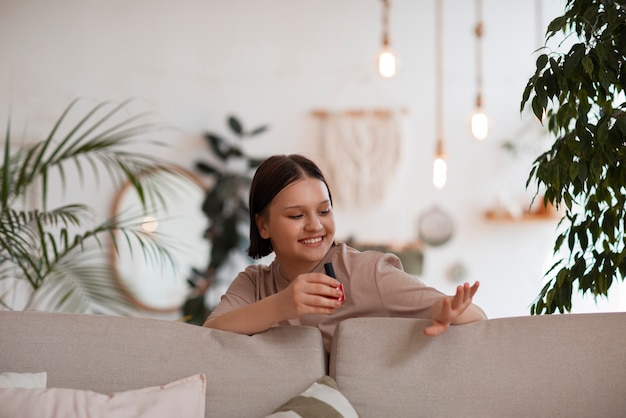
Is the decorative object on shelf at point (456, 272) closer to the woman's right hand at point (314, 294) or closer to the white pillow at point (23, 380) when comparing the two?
the woman's right hand at point (314, 294)

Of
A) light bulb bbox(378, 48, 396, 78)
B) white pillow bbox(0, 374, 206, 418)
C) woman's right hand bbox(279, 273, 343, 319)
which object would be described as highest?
light bulb bbox(378, 48, 396, 78)

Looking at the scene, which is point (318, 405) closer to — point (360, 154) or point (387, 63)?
point (387, 63)

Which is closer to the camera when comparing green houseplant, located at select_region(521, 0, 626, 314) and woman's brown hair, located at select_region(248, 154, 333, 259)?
green houseplant, located at select_region(521, 0, 626, 314)

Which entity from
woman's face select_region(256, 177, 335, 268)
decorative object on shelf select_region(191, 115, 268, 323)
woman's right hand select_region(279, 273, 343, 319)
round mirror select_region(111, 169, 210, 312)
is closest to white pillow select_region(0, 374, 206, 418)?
woman's right hand select_region(279, 273, 343, 319)

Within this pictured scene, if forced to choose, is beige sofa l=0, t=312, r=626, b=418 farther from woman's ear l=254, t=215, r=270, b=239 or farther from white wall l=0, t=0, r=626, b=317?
white wall l=0, t=0, r=626, b=317

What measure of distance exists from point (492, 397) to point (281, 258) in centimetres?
68

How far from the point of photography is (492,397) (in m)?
1.61

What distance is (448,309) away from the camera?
1.56 metres

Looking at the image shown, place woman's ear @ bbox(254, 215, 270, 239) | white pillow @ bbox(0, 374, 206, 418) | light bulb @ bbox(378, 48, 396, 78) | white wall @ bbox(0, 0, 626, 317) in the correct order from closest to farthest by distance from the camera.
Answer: white pillow @ bbox(0, 374, 206, 418), woman's ear @ bbox(254, 215, 270, 239), light bulb @ bbox(378, 48, 396, 78), white wall @ bbox(0, 0, 626, 317)

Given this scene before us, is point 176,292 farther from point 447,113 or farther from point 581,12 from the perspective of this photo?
point 581,12

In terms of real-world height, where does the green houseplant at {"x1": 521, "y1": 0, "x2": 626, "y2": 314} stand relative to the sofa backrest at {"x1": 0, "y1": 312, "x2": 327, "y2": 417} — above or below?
above

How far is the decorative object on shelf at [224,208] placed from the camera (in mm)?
4625

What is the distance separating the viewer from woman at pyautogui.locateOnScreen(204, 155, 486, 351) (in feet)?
5.52

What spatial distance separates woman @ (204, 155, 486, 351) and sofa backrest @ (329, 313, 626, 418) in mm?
80
